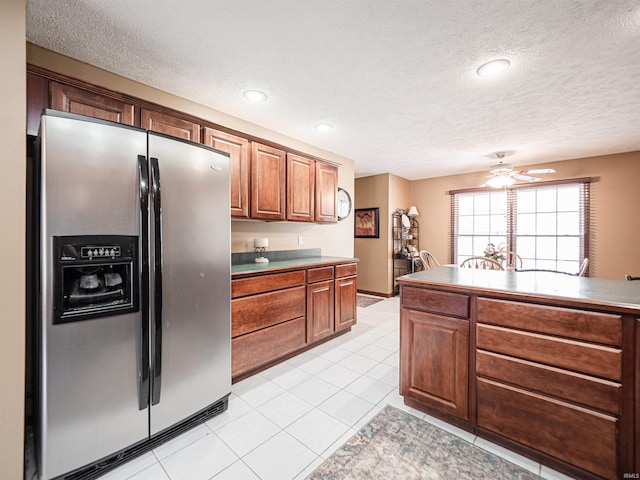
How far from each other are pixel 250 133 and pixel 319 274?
1879 mm

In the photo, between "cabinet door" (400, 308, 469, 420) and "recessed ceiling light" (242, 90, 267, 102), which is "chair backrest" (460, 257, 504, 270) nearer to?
"cabinet door" (400, 308, 469, 420)

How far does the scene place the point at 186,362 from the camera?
1.74 meters

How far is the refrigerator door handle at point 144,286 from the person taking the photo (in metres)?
1.53

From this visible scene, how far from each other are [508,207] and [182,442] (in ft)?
20.1

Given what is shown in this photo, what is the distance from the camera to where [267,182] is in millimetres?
2947

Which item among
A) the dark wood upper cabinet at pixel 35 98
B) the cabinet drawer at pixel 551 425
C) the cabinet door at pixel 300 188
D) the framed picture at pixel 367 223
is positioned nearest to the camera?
the cabinet drawer at pixel 551 425

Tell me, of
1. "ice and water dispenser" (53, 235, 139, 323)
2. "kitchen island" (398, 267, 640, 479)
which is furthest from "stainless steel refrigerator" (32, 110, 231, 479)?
"kitchen island" (398, 267, 640, 479)

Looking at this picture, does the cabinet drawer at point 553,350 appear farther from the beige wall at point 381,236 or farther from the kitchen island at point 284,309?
the beige wall at point 381,236

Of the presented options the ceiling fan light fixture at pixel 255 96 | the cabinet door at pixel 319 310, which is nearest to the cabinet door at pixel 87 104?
the ceiling fan light fixture at pixel 255 96

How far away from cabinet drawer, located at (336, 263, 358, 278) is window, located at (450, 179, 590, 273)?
10.8 ft

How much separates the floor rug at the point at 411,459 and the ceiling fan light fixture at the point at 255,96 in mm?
2882

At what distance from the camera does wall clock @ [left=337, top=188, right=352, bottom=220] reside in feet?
15.1

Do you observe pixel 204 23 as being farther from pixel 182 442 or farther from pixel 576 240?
pixel 576 240

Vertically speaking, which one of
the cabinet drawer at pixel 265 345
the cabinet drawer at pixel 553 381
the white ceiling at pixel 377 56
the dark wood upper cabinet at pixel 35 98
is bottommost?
the cabinet drawer at pixel 265 345
